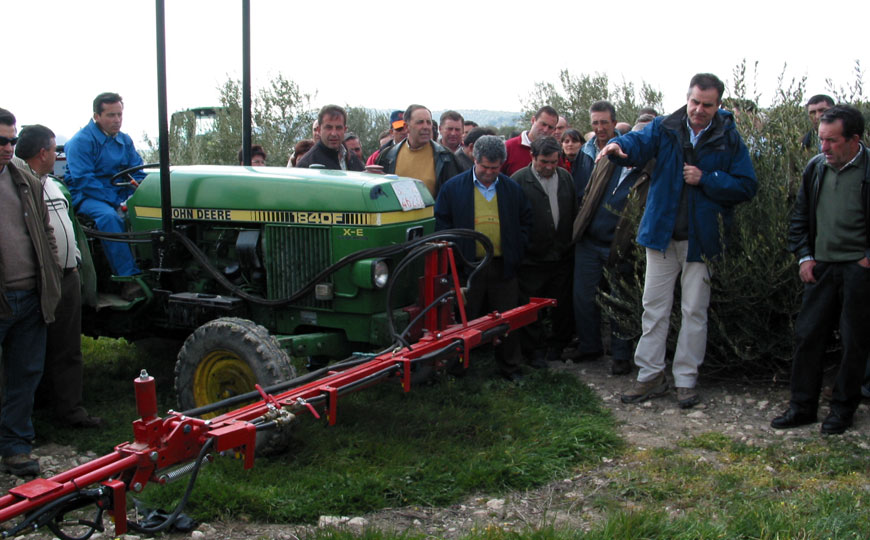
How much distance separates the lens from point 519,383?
5.68 m

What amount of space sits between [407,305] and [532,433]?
1.18m

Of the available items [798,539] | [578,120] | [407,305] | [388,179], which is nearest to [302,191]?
[388,179]

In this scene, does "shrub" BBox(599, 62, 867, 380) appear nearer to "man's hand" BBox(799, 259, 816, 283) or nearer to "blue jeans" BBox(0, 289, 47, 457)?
"man's hand" BBox(799, 259, 816, 283)

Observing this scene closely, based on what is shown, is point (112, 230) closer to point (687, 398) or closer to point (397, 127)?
point (397, 127)

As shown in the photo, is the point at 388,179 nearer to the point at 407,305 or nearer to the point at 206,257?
the point at 407,305

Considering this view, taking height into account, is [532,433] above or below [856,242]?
below

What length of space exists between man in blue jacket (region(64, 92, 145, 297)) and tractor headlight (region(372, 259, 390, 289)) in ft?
6.47

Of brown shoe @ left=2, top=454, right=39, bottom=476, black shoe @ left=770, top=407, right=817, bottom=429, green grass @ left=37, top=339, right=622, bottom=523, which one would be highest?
black shoe @ left=770, top=407, right=817, bottom=429

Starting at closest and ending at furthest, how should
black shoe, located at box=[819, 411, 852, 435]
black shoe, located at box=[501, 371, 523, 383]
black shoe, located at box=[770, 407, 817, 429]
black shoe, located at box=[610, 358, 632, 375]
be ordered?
1. black shoe, located at box=[819, 411, 852, 435]
2. black shoe, located at box=[770, 407, 817, 429]
3. black shoe, located at box=[501, 371, 523, 383]
4. black shoe, located at box=[610, 358, 632, 375]

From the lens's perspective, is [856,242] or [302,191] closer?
[856,242]

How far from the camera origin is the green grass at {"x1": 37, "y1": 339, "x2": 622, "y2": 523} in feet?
12.5

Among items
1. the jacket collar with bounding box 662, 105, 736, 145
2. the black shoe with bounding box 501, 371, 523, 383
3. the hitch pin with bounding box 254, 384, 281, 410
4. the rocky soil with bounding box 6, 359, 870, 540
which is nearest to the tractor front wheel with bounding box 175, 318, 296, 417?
the hitch pin with bounding box 254, 384, 281, 410

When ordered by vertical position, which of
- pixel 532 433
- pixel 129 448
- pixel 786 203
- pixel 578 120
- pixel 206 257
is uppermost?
pixel 578 120

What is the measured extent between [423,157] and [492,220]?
3.48 ft
